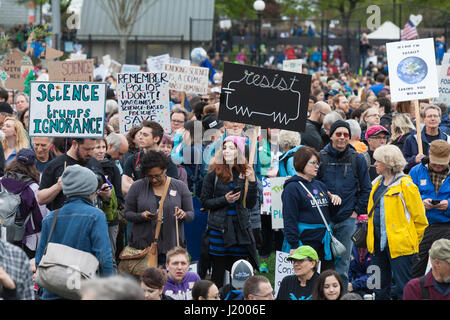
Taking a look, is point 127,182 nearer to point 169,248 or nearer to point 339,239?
point 169,248

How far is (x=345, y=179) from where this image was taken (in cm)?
855

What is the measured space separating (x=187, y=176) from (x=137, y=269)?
93.7 inches

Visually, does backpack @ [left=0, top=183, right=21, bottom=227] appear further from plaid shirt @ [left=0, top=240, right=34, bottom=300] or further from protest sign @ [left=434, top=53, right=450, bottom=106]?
protest sign @ [left=434, top=53, right=450, bottom=106]

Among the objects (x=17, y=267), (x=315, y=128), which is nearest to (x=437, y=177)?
(x=315, y=128)

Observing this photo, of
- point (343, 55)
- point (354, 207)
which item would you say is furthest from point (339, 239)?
point (343, 55)

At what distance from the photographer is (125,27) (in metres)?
38.0

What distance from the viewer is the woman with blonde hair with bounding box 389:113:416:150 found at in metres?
10.6

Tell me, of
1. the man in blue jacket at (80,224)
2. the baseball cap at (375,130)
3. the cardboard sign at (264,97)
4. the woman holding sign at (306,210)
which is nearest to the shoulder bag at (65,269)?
the man in blue jacket at (80,224)

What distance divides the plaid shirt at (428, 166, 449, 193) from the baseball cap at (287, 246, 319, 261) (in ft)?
5.47

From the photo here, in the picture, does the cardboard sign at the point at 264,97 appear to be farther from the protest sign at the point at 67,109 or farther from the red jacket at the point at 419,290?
the red jacket at the point at 419,290

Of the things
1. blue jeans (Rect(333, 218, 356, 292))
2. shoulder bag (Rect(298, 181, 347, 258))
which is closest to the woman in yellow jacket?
shoulder bag (Rect(298, 181, 347, 258))

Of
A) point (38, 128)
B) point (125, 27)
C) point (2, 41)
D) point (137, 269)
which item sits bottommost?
point (137, 269)

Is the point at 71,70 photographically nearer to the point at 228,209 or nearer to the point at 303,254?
the point at 228,209

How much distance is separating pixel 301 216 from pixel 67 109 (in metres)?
2.47
